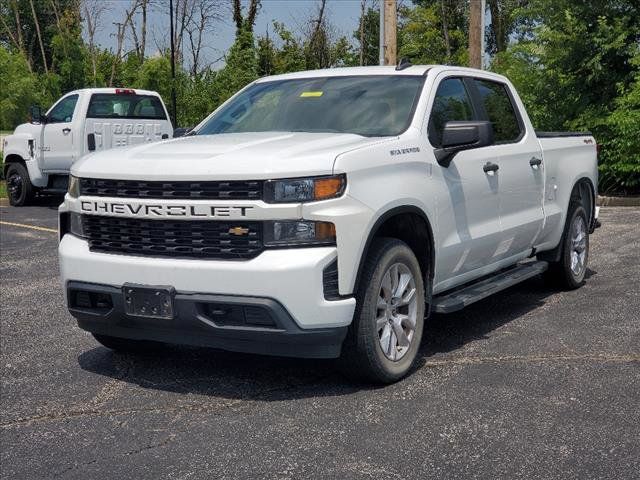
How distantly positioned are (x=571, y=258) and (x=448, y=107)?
94.3 inches

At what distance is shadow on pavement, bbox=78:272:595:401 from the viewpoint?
203 inches

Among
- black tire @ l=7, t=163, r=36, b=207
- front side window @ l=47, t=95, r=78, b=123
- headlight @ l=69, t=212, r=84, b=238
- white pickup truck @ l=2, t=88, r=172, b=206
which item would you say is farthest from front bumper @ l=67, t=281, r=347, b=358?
black tire @ l=7, t=163, r=36, b=207

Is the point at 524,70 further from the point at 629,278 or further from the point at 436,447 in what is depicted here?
the point at 436,447

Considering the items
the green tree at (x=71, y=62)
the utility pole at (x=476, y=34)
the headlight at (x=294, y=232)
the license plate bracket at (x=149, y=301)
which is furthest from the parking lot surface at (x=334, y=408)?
the green tree at (x=71, y=62)

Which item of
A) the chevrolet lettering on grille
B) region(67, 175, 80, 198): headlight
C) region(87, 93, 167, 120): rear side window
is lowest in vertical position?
the chevrolet lettering on grille

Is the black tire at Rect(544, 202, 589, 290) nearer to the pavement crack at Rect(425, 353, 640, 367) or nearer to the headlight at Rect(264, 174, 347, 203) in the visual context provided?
the pavement crack at Rect(425, 353, 640, 367)

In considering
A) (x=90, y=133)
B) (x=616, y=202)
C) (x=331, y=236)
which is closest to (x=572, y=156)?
(x=331, y=236)

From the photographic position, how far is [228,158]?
482cm

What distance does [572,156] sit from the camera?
7.82 metres

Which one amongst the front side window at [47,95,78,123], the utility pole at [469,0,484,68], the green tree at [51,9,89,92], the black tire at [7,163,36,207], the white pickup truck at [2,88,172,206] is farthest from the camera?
the green tree at [51,9,89,92]

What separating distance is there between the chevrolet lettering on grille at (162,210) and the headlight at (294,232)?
155mm

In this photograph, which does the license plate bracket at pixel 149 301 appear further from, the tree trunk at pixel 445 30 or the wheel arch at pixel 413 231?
the tree trunk at pixel 445 30

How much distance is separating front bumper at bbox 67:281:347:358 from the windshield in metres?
1.48

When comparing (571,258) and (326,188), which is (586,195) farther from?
(326,188)
